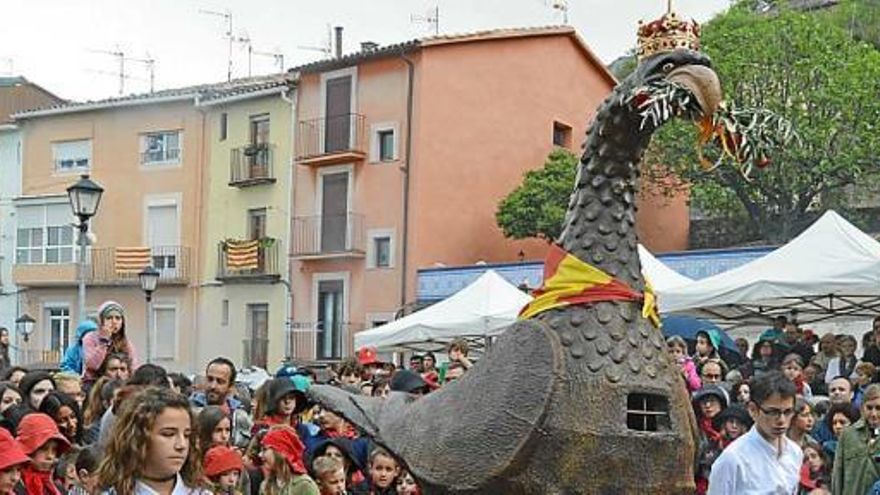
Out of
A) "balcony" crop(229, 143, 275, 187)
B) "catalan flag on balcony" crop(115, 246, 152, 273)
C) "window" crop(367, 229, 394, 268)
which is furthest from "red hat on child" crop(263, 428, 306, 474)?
"catalan flag on balcony" crop(115, 246, 152, 273)

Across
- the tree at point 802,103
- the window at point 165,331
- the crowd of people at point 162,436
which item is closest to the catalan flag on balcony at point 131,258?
the window at point 165,331

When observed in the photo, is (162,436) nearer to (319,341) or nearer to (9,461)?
(9,461)

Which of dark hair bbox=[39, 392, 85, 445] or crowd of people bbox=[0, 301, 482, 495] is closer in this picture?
crowd of people bbox=[0, 301, 482, 495]

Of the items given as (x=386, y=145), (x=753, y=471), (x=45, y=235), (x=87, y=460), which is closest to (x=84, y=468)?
(x=87, y=460)

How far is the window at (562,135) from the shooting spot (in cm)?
3045

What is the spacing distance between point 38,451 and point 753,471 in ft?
10.5

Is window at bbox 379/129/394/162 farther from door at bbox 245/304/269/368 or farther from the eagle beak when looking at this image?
the eagle beak

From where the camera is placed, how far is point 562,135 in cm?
3077

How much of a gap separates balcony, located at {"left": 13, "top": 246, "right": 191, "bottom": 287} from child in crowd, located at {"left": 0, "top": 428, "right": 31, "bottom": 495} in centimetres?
2777

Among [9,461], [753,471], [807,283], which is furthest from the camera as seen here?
[807,283]

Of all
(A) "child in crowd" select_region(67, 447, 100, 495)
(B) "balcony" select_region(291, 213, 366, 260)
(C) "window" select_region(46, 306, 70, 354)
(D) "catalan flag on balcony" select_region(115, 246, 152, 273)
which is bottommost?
(C) "window" select_region(46, 306, 70, 354)

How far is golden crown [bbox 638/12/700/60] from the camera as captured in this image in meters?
5.64

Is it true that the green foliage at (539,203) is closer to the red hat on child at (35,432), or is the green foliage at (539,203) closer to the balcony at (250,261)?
the balcony at (250,261)

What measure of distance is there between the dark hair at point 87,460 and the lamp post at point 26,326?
92.4ft
